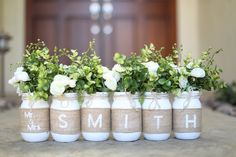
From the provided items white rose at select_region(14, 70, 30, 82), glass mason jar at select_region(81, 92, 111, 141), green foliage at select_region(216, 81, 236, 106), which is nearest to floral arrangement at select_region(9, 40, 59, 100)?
white rose at select_region(14, 70, 30, 82)

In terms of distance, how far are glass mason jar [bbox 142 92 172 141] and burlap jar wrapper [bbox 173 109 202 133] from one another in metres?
0.03

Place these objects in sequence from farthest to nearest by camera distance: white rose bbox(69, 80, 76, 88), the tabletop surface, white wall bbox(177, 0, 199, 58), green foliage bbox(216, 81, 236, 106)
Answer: white wall bbox(177, 0, 199, 58), green foliage bbox(216, 81, 236, 106), white rose bbox(69, 80, 76, 88), the tabletop surface

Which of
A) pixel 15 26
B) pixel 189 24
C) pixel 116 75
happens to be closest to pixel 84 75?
pixel 116 75

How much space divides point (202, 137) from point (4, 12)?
5072 millimetres

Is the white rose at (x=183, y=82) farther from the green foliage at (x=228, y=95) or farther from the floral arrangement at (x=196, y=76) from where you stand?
the green foliage at (x=228, y=95)

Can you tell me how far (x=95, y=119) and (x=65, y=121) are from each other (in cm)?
11

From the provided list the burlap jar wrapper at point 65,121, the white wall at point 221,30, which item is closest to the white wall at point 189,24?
the white wall at point 221,30

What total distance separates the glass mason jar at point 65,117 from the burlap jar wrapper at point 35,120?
0.03m

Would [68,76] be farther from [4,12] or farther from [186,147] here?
[4,12]

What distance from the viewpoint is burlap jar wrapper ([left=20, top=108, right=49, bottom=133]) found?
4.40 feet

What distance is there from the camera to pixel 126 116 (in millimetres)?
1318

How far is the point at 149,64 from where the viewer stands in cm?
137

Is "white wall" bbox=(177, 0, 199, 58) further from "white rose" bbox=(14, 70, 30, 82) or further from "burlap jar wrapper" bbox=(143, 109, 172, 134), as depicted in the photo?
"white rose" bbox=(14, 70, 30, 82)

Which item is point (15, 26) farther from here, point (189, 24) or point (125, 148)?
point (125, 148)
